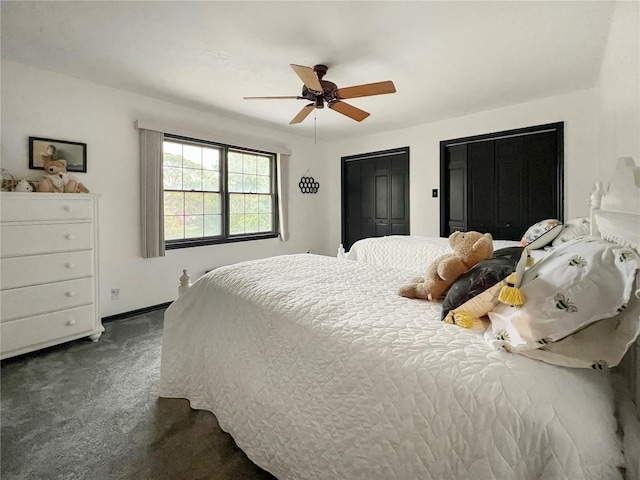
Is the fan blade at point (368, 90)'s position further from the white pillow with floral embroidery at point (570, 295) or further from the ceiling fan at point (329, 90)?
the white pillow with floral embroidery at point (570, 295)

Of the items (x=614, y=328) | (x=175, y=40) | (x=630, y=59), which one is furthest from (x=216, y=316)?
(x=630, y=59)

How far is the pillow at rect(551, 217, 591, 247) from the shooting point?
93.0 inches

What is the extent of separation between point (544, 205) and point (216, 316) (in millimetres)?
3884

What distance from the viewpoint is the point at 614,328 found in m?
0.84

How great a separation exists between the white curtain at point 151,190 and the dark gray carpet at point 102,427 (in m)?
1.36

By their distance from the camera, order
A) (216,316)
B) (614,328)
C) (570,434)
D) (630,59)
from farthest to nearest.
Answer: (216,316)
(630,59)
(614,328)
(570,434)

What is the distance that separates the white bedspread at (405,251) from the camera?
330 centimetres

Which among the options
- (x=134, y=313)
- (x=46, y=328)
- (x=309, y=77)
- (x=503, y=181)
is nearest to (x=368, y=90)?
(x=309, y=77)

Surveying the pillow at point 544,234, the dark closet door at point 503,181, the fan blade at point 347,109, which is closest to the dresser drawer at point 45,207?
the fan blade at point 347,109

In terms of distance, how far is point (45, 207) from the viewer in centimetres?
250

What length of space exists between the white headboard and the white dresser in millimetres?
3431

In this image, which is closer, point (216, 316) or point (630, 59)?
point (630, 59)

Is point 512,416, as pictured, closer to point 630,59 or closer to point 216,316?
point 216,316

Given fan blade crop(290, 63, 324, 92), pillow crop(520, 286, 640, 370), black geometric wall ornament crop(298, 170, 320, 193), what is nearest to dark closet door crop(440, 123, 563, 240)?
black geometric wall ornament crop(298, 170, 320, 193)
